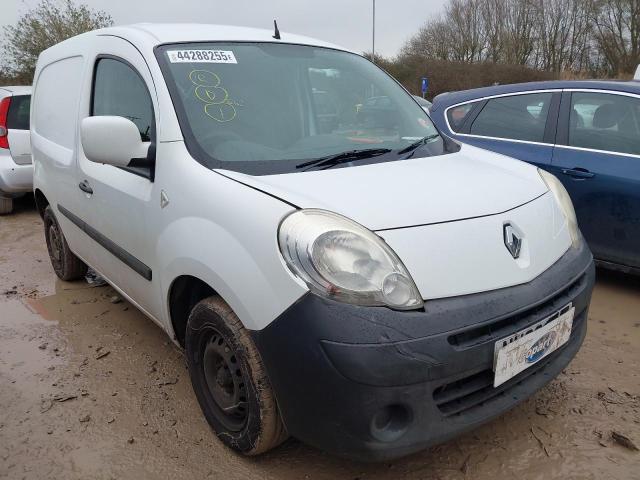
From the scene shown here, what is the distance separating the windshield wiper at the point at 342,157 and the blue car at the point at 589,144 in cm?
192

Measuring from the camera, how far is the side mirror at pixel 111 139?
2.25 m

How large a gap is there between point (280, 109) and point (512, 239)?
1.21 meters

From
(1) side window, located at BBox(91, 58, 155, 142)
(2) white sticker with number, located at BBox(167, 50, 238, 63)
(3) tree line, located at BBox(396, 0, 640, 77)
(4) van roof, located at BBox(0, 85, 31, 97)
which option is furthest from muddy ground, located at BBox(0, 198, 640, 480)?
(3) tree line, located at BBox(396, 0, 640, 77)

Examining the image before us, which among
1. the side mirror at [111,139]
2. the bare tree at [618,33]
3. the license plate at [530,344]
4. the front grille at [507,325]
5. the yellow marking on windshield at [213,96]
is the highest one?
the bare tree at [618,33]

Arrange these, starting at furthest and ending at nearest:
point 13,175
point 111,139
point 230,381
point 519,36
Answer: point 519,36 → point 13,175 → point 111,139 → point 230,381

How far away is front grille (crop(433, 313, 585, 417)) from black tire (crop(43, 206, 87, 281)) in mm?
3125

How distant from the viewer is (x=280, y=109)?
2.52 meters

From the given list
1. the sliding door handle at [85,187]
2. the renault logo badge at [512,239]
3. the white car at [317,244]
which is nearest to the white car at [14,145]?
the sliding door handle at [85,187]

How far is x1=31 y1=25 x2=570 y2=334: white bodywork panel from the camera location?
1775 mm

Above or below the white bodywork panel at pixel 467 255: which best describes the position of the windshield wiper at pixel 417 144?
above

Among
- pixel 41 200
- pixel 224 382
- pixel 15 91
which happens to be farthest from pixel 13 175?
pixel 224 382

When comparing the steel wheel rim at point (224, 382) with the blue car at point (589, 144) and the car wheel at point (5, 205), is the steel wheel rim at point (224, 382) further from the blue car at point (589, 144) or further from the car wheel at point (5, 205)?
the car wheel at point (5, 205)

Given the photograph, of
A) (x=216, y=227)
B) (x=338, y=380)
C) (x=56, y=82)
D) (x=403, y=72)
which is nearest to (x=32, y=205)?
(x=56, y=82)

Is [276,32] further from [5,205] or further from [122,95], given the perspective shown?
[5,205]
